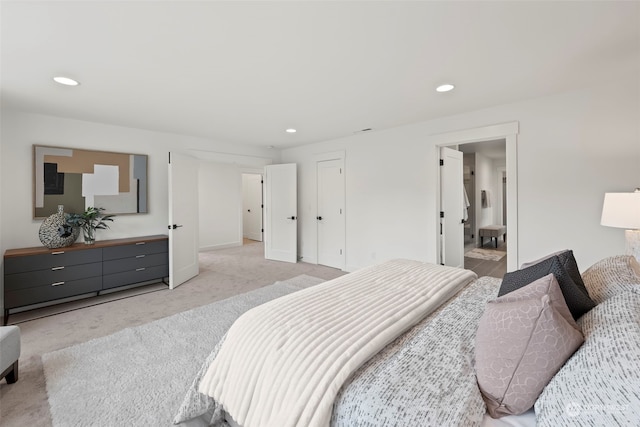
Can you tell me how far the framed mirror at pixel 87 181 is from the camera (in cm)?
346

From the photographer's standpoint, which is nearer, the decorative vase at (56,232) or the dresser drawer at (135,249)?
the decorative vase at (56,232)

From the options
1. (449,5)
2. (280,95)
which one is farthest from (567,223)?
(280,95)

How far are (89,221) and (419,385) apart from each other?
4.40m

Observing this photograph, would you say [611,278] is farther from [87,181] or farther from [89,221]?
[87,181]

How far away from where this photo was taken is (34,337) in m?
2.60

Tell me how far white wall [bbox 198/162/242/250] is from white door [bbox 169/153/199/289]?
2613 millimetres

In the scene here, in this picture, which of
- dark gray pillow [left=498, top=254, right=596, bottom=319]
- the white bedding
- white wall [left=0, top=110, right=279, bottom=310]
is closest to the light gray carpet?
the white bedding

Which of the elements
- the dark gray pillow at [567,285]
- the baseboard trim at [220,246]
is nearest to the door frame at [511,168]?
the dark gray pillow at [567,285]

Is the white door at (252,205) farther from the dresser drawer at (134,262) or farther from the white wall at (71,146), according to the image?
the dresser drawer at (134,262)

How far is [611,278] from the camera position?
1358mm

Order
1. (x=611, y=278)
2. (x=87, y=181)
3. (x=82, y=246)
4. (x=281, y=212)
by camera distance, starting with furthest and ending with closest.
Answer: (x=281, y=212) < (x=87, y=181) < (x=82, y=246) < (x=611, y=278)

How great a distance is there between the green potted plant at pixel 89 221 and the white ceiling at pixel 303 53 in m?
1.27

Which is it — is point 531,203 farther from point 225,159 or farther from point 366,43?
point 225,159

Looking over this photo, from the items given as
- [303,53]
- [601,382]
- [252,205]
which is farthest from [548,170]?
[252,205]
